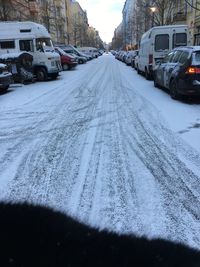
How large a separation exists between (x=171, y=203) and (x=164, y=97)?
9.80 meters

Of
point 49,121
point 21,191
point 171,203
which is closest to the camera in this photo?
point 171,203

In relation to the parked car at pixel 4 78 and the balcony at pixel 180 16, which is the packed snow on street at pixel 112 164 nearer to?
the parked car at pixel 4 78

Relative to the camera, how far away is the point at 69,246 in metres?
1.66

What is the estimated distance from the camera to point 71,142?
793 cm

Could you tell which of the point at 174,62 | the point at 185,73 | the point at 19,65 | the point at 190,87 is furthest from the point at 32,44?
the point at 190,87

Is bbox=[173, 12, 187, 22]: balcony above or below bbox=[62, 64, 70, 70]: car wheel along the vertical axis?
above

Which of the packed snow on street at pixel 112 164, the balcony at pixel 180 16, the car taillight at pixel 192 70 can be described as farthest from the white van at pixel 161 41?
the balcony at pixel 180 16

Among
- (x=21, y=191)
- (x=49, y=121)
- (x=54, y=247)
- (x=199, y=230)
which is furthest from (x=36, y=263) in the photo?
(x=49, y=121)

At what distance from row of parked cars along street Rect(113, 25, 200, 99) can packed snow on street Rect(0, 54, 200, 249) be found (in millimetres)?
932

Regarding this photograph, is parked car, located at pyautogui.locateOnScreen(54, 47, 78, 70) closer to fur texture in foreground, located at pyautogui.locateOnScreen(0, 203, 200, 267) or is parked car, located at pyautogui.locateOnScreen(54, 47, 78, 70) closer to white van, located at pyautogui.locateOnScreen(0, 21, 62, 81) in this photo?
white van, located at pyautogui.locateOnScreen(0, 21, 62, 81)

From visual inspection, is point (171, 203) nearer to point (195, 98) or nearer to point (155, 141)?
point (155, 141)

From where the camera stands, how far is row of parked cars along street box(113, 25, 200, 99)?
12.6 meters

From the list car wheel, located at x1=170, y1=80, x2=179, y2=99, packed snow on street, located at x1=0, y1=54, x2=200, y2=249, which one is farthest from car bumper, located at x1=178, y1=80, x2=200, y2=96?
packed snow on street, located at x1=0, y1=54, x2=200, y2=249

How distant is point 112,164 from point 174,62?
8.68 metres
